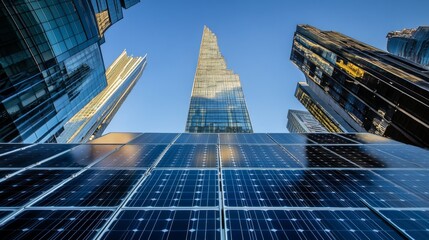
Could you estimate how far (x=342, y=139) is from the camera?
37719mm

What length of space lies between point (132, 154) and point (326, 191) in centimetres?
2201

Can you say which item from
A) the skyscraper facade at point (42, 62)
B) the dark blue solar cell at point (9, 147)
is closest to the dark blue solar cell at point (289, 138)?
the dark blue solar cell at point (9, 147)

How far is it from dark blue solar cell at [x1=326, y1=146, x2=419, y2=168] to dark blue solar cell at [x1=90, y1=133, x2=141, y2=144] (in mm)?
31164

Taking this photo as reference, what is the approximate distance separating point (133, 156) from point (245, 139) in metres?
18.1

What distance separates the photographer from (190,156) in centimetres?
2839

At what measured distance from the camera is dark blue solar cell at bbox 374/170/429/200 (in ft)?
62.9

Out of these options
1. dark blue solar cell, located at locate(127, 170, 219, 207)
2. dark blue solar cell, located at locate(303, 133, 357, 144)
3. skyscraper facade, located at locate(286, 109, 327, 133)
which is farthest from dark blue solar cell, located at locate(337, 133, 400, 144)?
skyscraper facade, located at locate(286, 109, 327, 133)

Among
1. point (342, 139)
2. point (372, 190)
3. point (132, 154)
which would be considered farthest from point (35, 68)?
point (342, 139)

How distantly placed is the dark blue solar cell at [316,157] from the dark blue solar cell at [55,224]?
20194 mm

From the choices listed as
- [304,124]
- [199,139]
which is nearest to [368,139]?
[199,139]

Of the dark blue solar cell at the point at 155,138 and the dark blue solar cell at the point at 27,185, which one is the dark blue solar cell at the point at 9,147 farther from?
the dark blue solar cell at the point at 155,138

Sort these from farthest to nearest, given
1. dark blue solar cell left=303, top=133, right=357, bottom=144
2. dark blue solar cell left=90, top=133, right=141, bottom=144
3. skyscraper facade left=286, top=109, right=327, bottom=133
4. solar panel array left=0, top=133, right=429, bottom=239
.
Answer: skyscraper facade left=286, top=109, right=327, bottom=133, dark blue solar cell left=90, top=133, right=141, bottom=144, dark blue solar cell left=303, top=133, right=357, bottom=144, solar panel array left=0, top=133, right=429, bottom=239

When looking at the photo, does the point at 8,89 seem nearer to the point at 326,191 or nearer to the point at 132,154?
the point at 132,154

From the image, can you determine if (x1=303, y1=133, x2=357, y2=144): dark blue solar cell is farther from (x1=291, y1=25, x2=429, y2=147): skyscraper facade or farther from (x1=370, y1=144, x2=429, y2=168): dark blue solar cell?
(x1=291, y1=25, x2=429, y2=147): skyscraper facade
